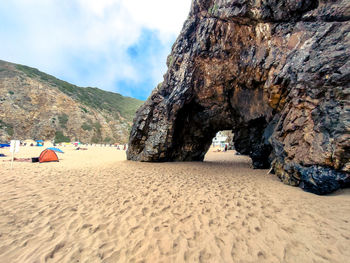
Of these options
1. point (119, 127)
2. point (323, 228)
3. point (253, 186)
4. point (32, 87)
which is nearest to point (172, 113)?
point (253, 186)

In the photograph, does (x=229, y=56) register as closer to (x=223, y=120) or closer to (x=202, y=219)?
(x=223, y=120)

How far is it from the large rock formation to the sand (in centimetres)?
188

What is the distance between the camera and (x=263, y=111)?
11.5 meters

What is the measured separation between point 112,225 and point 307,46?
10.6 metres

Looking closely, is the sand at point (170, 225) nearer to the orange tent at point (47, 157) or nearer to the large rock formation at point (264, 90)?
the large rock formation at point (264, 90)

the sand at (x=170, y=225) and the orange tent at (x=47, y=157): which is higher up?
the orange tent at (x=47, y=157)

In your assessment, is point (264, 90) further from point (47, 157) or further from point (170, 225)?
point (47, 157)

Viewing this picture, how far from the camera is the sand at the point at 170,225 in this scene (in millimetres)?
3039

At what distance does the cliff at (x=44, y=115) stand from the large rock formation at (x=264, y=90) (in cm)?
4612

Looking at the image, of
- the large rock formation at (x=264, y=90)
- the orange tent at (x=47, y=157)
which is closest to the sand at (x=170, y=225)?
the large rock formation at (x=264, y=90)

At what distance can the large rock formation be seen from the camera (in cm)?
586

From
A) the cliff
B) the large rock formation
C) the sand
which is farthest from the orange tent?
the cliff

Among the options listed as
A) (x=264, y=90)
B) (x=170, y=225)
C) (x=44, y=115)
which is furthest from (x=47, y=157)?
(x=44, y=115)

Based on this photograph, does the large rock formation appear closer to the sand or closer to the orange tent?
the sand
